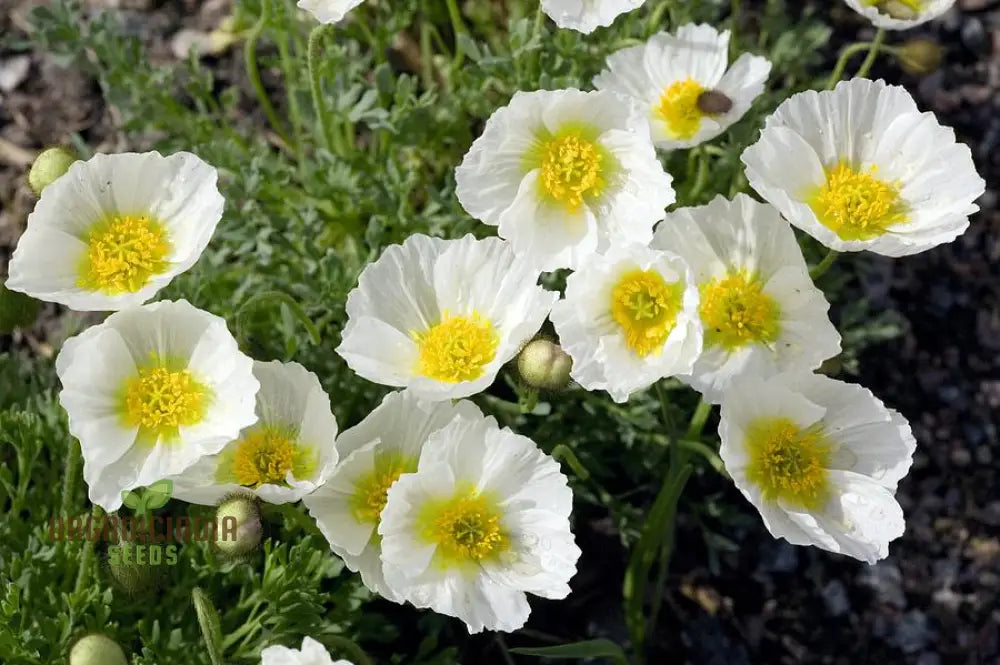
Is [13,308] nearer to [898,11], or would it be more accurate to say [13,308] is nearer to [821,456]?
[821,456]

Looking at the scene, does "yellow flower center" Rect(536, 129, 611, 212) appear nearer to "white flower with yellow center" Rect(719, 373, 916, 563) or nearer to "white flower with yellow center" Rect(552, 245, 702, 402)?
"white flower with yellow center" Rect(552, 245, 702, 402)

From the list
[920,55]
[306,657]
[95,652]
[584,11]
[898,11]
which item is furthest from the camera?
[920,55]

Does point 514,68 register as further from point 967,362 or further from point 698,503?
point 967,362

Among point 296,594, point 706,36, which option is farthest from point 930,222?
point 296,594

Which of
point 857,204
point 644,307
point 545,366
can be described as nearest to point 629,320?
point 644,307

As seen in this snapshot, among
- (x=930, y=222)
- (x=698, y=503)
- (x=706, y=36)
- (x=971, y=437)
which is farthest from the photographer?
(x=971, y=437)

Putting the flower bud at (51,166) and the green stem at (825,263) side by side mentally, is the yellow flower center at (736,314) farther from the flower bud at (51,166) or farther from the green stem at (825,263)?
the flower bud at (51,166)

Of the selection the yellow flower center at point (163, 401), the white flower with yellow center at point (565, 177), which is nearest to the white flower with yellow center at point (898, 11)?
the white flower with yellow center at point (565, 177)
